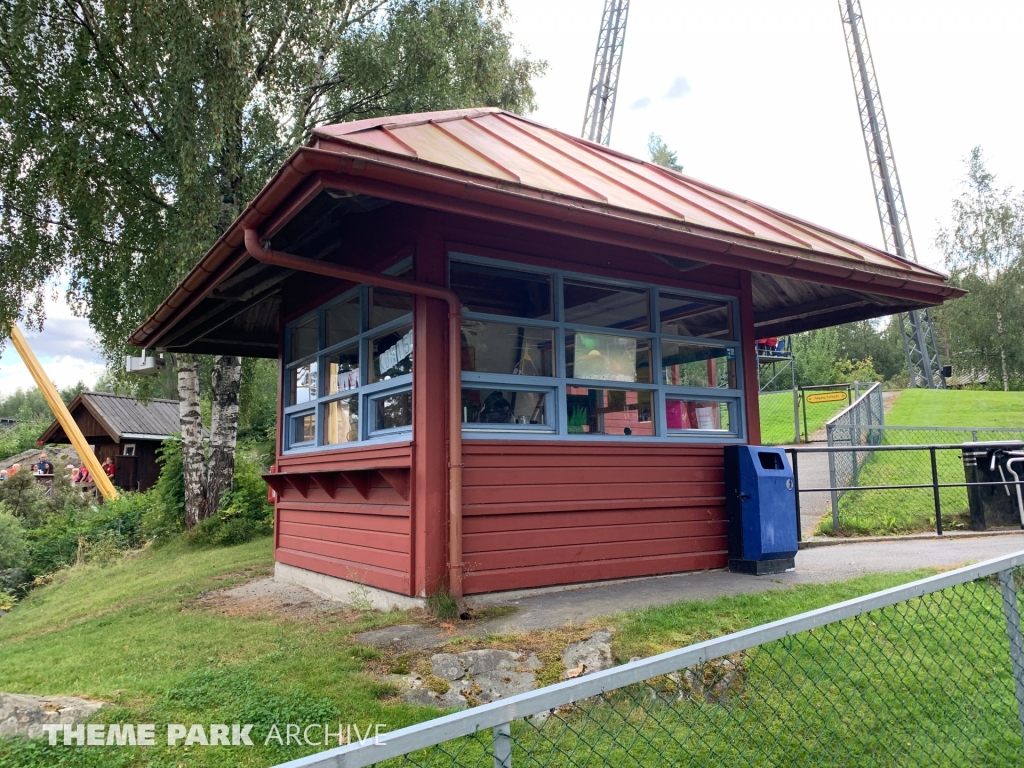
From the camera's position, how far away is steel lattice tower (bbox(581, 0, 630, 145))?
43594mm

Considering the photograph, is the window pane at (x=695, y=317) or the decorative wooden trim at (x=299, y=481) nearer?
the window pane at (x=695, y=317)

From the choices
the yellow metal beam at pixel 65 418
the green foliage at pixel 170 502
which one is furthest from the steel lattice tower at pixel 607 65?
the green foliage at pixel 170 502

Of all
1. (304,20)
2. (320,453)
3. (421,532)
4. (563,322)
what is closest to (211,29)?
(304,20)

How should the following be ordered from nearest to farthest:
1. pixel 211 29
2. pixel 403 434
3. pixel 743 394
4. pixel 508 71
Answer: pixel 403 434 < pixel 743 394 < pixel 211 29 < pixel 508 71

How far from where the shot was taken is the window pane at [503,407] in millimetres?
5750

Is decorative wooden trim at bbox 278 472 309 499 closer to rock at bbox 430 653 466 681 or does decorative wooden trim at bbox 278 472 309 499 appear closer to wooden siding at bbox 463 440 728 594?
wooden siding at bbox 463 440 728 594

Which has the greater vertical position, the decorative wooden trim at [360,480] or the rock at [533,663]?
the decorative wooden trim at [360,480]

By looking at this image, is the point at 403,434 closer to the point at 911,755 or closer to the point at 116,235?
the point at 911,755

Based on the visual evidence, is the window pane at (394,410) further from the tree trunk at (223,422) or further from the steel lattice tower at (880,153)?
Answer: the steel lattice tower at (880,153)

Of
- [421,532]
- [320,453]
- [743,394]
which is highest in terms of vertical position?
[743,394]

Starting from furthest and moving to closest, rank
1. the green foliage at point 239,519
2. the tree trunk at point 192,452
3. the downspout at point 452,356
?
the tree trunk at point 192,452 < the green foliage at point 239,519 < the downspout at point 452,356

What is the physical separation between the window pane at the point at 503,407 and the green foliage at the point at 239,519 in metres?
8.51

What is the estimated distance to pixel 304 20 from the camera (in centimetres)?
1262

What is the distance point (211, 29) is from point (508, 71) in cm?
759
